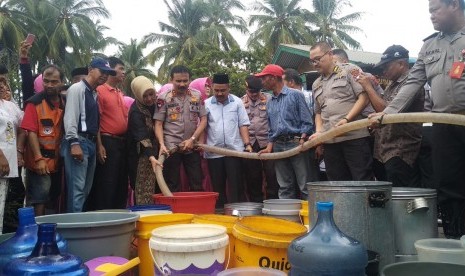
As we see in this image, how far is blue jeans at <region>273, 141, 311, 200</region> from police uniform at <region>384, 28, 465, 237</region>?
1.64 m

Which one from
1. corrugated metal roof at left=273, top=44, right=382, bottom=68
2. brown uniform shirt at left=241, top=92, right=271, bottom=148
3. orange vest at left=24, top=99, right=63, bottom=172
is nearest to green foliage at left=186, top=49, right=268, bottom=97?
corrugated metal roof at left=273, top=44, right=382, bottom=68

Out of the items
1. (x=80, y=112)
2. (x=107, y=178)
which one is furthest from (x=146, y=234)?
(x=107, y=178)

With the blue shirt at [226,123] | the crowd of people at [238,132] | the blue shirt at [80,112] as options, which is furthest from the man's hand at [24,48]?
the blue shirt at [226,123]

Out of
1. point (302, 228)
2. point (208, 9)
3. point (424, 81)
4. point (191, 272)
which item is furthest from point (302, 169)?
point (208, 9)

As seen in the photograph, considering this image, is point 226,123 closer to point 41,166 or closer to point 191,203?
point 191,203

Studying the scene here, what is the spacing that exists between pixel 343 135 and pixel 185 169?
1935 millimetres

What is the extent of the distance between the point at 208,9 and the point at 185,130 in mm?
27833

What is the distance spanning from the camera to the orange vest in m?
4.36

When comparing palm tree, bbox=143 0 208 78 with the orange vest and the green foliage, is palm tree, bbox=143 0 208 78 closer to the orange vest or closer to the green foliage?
the green foliage

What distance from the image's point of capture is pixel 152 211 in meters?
3.14

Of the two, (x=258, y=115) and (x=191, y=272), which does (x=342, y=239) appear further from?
(x=258, y=115)

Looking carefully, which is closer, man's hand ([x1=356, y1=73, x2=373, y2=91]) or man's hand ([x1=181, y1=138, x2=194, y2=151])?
man's hand ([x1=356, y1=73, x2=373, y2=91])

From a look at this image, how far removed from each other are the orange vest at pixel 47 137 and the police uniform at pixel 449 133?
11.6ft

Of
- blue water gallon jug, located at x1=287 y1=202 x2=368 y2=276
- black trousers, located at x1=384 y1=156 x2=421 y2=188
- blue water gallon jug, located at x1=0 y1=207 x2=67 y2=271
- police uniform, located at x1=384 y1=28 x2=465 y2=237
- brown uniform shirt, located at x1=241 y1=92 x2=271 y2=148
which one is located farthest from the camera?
brown uniform shirt, located at x1=241 y1=92 x2=271 y2=148
